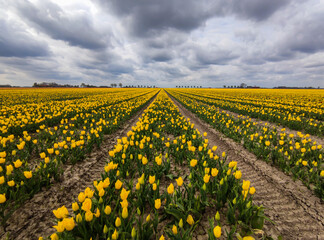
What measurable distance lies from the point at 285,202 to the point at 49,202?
16.2ft

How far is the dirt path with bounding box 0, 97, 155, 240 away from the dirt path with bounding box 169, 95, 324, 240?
11.5ft

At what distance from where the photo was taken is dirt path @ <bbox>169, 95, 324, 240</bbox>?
7.70ft

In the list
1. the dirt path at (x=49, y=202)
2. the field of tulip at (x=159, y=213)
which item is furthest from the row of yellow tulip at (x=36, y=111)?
the field of tulip at (x=159, y=213)

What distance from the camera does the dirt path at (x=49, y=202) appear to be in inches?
88.3

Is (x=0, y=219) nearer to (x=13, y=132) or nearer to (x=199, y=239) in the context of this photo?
(x=199, y=239)

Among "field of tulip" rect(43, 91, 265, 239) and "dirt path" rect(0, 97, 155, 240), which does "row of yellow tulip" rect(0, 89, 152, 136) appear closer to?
"dirt path" rect(0, 97, 155, 240)

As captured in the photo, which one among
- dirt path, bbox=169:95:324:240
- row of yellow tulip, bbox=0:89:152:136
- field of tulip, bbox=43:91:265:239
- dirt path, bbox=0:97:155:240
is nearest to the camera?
field of tulip, bbox=43:91:265:239

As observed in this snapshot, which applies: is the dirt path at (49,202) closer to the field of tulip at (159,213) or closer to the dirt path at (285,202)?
the field of tulip at (159,213)

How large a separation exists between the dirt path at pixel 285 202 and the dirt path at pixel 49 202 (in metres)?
3.51

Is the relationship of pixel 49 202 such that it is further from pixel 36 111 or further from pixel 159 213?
pixel 36 111

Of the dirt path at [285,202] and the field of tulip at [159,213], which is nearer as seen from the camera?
the field of tulip at [159,213]

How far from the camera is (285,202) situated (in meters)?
3.01

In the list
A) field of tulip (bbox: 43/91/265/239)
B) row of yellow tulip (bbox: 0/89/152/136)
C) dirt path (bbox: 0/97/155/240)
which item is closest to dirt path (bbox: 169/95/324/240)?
field of tulip (bbox: 43/91/265/239)

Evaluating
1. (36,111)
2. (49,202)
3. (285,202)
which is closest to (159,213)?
(49,202)
